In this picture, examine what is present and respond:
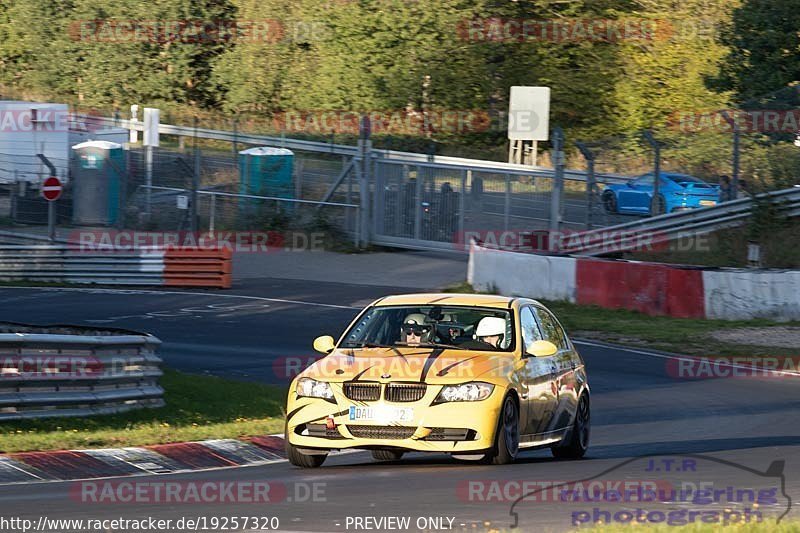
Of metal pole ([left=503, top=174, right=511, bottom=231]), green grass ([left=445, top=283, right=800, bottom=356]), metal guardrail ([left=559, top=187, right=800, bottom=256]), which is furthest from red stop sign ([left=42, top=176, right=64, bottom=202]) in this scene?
green grass ([left=445, top=283, right=800, bottom=356])

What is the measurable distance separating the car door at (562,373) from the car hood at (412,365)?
98cm

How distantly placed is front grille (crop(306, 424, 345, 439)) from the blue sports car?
19727mm

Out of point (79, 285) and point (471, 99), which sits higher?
point (471, 99)

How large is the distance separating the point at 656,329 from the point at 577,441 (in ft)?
39.2

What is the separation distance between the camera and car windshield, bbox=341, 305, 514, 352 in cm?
1103

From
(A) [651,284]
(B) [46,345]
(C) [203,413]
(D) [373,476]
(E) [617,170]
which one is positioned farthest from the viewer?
(E) [617,170]

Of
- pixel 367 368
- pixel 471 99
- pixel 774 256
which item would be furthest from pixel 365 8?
pixel 367 368

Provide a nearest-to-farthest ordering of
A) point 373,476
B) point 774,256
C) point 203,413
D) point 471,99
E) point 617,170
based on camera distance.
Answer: point 373,476
point 203,413
point 774,256
point 617,170
point 471,99

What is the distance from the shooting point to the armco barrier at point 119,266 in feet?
99.3

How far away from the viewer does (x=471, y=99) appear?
51344mm

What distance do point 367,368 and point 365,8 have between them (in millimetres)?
42573

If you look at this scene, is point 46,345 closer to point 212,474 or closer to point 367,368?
point 212,474

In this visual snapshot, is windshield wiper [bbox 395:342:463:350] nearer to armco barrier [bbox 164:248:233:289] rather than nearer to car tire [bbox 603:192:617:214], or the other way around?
car tire [bbox 603:192:617:214]

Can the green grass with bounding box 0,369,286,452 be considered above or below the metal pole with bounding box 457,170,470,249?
below
